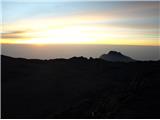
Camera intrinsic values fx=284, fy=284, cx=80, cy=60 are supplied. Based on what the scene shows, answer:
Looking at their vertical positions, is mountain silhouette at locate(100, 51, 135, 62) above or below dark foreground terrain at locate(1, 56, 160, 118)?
above

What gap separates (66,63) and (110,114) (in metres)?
1.96

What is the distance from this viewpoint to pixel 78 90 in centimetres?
515

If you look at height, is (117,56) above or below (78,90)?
above

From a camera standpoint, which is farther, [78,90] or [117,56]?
[117,56]

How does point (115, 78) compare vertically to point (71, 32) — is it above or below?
below

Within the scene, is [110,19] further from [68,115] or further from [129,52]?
[68,115]

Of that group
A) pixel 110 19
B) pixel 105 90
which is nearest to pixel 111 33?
pixel 110 19

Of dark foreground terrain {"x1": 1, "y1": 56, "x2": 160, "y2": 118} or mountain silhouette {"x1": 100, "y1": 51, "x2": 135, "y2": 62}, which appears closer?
dark foreground terrain {"x1": 1, "y1": 56, "x2": 160, "y2": 118}

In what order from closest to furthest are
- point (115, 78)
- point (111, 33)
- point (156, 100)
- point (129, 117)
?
point (129, 117)
point (156, 100)
point (111, 33)
point (115, 78)

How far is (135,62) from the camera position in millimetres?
5551

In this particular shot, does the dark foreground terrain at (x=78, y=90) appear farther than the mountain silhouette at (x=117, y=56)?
No

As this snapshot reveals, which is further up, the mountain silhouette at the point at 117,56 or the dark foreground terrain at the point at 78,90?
the mountain silhouette at the point at 117,56

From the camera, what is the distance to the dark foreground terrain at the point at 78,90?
175 inches

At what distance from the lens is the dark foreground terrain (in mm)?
4437
